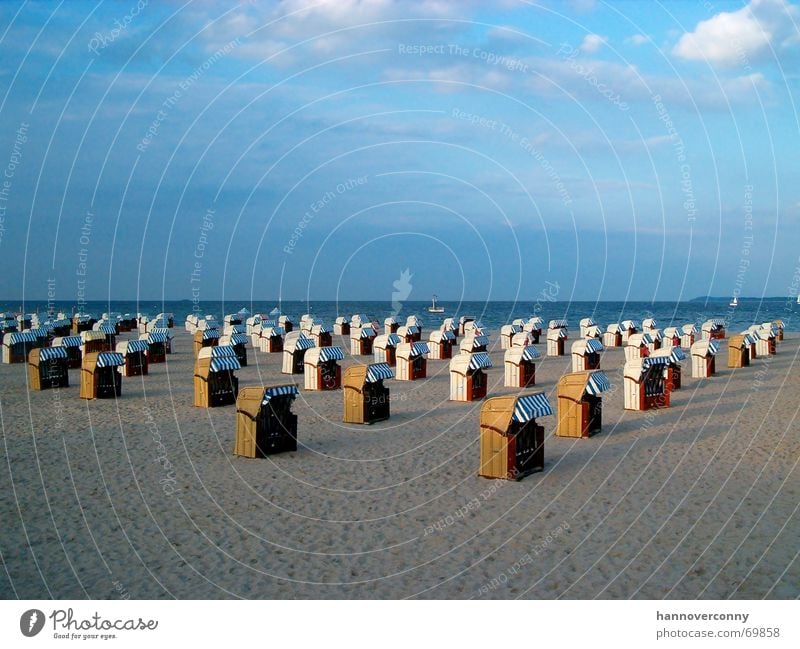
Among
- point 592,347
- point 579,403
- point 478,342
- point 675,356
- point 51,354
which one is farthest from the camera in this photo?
point 478,342

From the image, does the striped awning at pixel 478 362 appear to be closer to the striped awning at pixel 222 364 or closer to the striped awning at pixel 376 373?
the striped awning at pixel 376 373

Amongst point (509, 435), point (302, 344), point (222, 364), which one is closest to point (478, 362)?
point (222, 364)

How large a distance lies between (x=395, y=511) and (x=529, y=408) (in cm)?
292

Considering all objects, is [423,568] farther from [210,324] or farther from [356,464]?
[210,324]

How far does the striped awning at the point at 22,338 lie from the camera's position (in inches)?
1239

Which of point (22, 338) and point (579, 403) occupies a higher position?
point (22, 338)

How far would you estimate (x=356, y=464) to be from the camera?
12555mm

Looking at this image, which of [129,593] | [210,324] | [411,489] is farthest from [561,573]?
[210,324]

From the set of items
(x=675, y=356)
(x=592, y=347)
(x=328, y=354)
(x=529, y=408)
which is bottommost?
(x=529, y=408)

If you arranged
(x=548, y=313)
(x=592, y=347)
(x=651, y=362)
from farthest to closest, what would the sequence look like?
1. (x=548, y=313)
2. (x=592, y=347)
3. (x=651, y=362)

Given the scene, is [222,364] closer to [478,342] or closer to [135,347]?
[135,347]

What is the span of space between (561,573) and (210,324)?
4140 centimetres

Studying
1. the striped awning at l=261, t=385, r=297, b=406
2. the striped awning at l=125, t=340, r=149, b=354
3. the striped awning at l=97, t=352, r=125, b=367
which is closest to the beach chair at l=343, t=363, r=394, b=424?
the striped awning at l=261, t=385, r=297, b=406

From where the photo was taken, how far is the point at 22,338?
3189 centimetres
